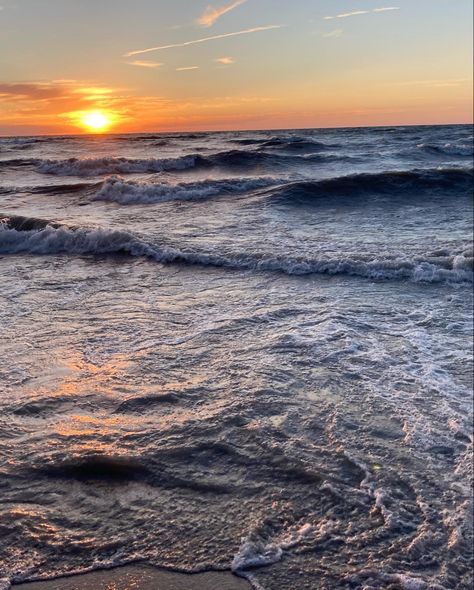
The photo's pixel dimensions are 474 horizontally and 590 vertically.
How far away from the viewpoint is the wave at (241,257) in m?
9.12

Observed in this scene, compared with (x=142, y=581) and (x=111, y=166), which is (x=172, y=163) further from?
(x=142, y=581)

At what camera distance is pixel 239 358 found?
5672 mm

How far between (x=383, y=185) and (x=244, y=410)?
1598 cm

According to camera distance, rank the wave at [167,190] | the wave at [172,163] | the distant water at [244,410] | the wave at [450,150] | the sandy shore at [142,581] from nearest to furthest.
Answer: the sandy shore at [142,581]
the distant water at [244,410]
the wave at [167,190]
the wave at [172,163]
the wave at [450,150]

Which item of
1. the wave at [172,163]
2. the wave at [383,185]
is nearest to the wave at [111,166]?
the wave at [172,163]

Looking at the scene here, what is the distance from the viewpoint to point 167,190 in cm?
1872

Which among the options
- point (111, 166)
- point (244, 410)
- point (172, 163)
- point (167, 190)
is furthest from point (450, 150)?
point (244, 410)

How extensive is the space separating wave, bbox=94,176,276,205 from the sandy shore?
15.6m

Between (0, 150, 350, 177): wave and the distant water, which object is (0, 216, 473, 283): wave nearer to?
the distant water

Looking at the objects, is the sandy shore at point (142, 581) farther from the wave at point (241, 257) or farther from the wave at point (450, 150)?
the wave at point (450, 150)

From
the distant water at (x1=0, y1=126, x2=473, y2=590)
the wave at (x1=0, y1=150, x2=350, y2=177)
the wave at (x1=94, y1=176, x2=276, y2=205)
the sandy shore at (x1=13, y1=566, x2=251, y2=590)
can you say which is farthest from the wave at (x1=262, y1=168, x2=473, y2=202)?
the sandy shore at (x1=13, y1=566, x2=251, y2=590)

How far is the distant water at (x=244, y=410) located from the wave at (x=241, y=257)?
2.1 inches

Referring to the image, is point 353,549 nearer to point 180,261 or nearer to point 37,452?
point 37,452

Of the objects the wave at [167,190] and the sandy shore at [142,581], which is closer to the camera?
the sandy shore at [142,581]
